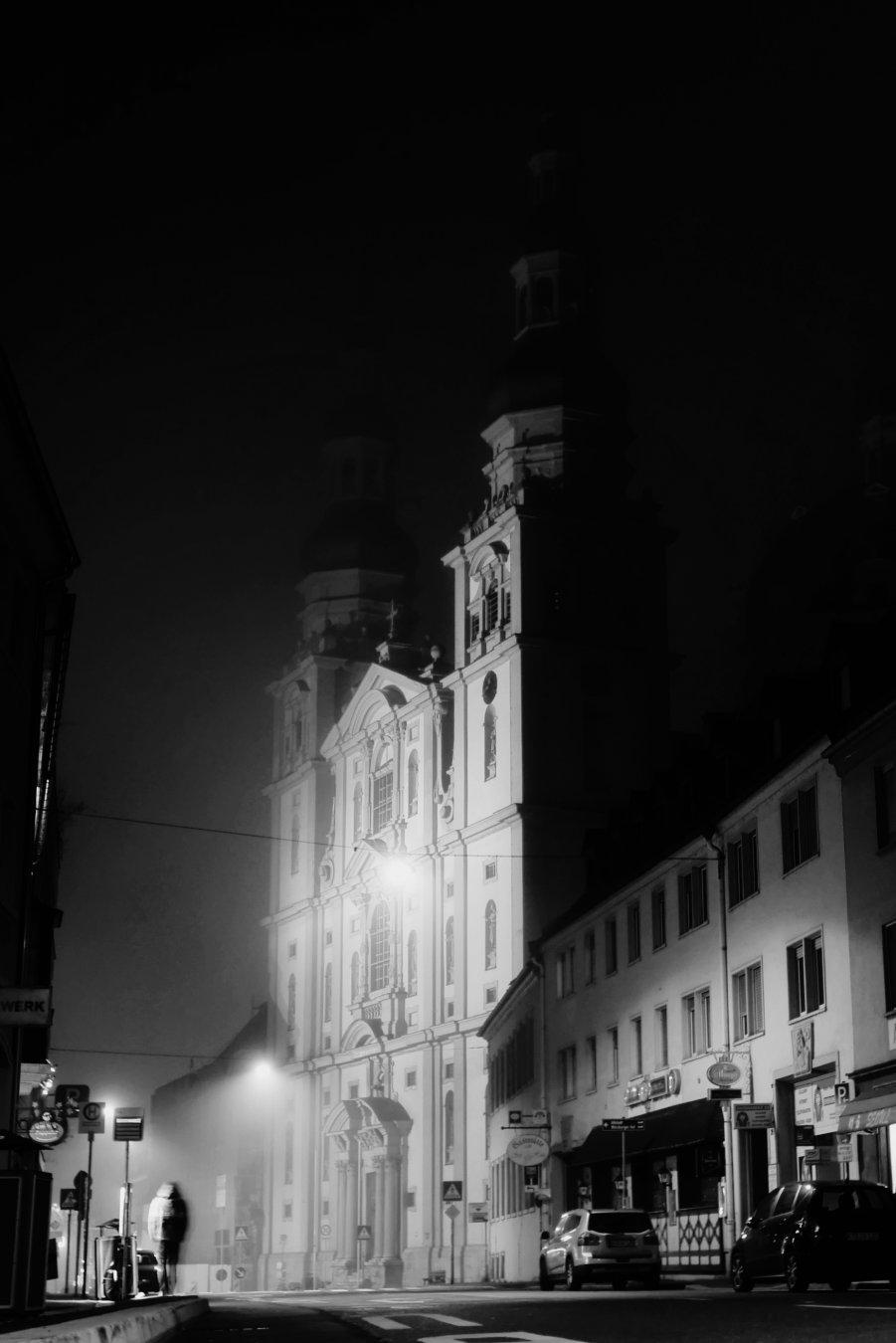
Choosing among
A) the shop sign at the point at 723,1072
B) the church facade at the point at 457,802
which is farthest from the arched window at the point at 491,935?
the shop sign at the point at 723,1072

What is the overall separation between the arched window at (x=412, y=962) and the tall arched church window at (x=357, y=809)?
8.57m

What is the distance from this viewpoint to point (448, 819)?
273ft

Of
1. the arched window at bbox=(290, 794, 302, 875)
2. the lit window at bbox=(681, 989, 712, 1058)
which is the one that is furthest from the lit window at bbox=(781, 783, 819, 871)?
the arched window at bbox=(290, 794, 302, 875)

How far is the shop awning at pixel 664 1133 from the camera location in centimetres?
4000

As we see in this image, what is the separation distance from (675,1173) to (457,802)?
3815 centimetres

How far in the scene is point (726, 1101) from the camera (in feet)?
130

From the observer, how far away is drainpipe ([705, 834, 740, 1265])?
128 feet

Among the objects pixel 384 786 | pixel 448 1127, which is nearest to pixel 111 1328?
pixel 448 1127

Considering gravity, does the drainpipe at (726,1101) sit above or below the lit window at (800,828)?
below

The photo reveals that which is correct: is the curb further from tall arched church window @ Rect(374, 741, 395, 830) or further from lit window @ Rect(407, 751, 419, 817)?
tall arched church window @ Rect(374, 741, 395, 830)

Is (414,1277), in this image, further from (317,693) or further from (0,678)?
(0,678)

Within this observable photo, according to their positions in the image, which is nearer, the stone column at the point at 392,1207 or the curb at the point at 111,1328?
the curb at the point at 111,1328

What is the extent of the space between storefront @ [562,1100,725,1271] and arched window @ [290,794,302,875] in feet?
165

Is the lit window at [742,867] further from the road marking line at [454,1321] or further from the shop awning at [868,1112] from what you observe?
the road marking line at [454,1321]
